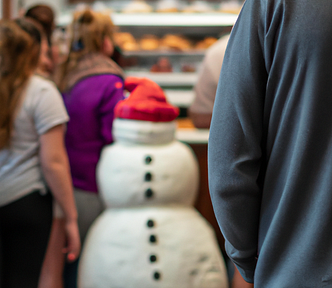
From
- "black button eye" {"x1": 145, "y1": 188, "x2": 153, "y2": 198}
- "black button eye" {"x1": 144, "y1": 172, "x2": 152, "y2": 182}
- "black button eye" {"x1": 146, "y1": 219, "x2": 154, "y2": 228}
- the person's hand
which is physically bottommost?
the person's hand

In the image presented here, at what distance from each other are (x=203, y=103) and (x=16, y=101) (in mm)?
1306

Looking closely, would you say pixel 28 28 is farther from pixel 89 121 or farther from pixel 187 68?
pixel 187 68

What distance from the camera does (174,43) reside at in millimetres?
4102

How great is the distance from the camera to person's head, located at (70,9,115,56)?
2.08 m

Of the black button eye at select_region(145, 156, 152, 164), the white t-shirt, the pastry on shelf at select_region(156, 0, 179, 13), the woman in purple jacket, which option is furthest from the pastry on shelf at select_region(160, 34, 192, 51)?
the white t-shirt

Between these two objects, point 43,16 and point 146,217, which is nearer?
point 146,217

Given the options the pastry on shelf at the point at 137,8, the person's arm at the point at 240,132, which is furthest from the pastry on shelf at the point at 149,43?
the person's arm at the point at 240,132

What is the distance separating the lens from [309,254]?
72 centimetres

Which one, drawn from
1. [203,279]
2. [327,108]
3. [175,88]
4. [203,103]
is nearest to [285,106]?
[327,108]

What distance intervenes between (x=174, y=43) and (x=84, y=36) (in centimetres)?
212

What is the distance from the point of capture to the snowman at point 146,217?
1.79 metres

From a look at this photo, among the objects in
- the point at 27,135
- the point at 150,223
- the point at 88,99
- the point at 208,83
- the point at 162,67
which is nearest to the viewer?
the point at 27,135

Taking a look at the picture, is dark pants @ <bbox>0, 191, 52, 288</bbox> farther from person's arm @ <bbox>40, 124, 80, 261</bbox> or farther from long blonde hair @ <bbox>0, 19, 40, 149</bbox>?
long blonde hair @ <bbox>0, 19, 40, 149</bbox>

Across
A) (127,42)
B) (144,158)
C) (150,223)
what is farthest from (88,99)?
(127,42)
